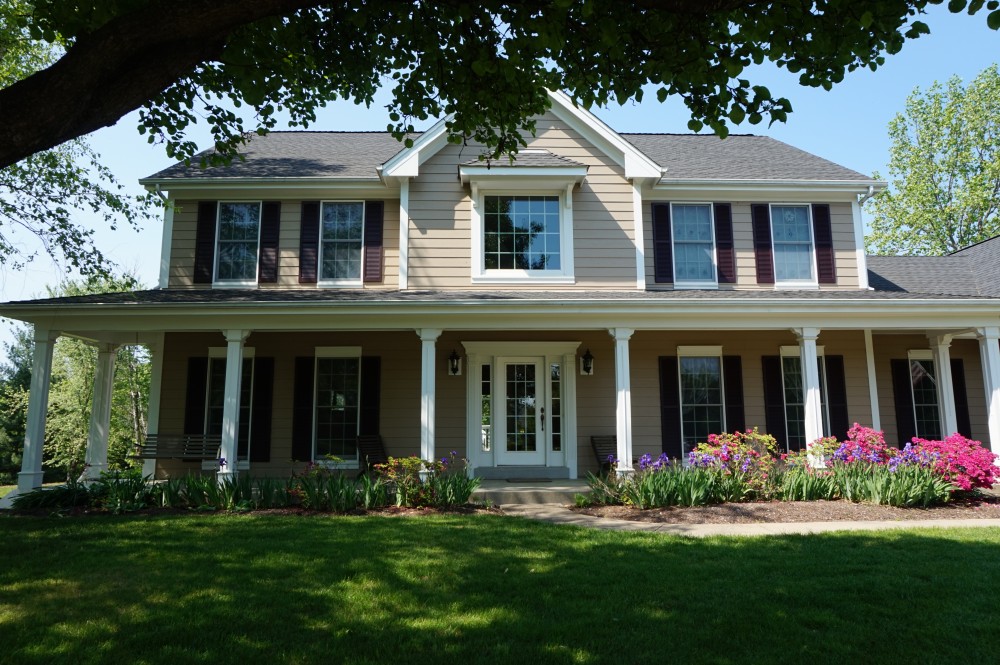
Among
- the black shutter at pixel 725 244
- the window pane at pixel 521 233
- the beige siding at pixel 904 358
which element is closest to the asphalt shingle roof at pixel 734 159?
the black shutter at pixel 725 244

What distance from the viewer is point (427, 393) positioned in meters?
10.4

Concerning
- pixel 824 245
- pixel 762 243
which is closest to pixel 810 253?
pixel 824 245

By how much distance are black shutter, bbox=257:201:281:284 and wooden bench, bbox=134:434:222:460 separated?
3118mm

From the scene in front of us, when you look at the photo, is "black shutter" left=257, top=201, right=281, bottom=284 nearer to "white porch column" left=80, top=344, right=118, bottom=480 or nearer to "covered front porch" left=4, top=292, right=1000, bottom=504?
"covered front porch" left=4, top=292, right=1000, bottom=504

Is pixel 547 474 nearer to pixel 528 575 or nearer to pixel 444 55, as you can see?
pixel 528 575

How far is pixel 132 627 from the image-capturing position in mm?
4277

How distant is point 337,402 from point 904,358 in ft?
37.1

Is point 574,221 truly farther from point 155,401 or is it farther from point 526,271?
point 155,401

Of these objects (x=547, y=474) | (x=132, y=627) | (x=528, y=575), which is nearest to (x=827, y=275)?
(x=547, y=474)

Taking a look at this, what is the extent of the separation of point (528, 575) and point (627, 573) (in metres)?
0.84

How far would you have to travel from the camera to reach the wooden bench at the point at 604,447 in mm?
11906

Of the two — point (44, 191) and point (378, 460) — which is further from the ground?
point (44, 191)

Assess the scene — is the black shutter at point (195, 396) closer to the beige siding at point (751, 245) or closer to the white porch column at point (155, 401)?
the white porch column at point (155, 401)

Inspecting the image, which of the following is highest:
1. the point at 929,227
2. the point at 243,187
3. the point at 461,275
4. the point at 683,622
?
the point at 929,227
